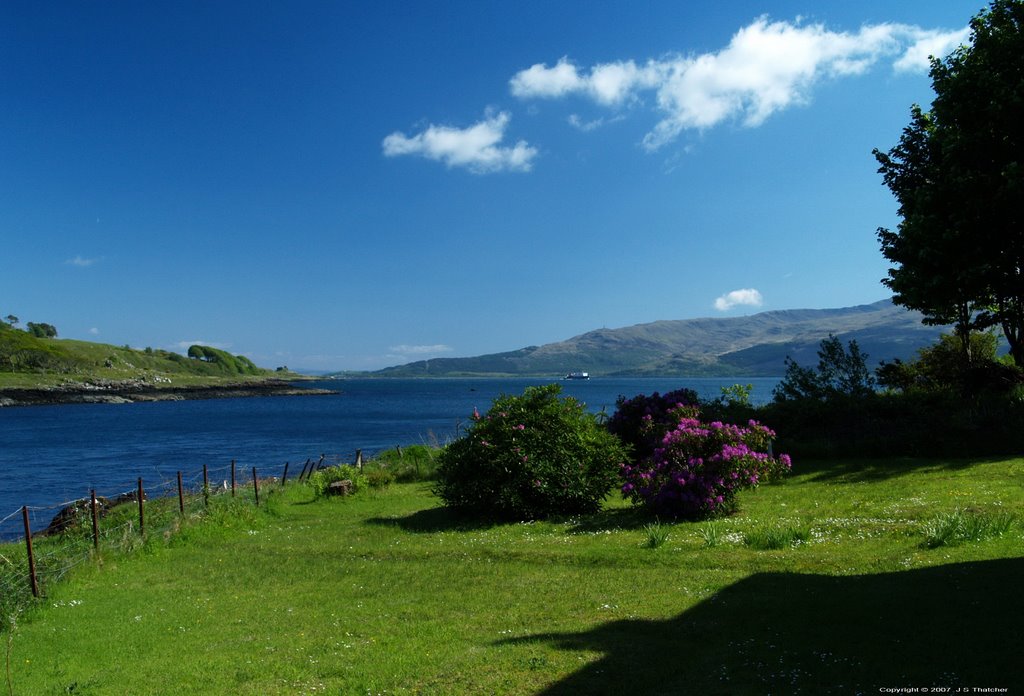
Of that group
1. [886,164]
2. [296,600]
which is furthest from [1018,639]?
[886,164]

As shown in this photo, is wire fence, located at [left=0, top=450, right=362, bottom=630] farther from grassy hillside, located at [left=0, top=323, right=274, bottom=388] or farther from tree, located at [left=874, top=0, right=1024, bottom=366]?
grassy hillside, located at [left=0, top=323, right=274, bottom=388]

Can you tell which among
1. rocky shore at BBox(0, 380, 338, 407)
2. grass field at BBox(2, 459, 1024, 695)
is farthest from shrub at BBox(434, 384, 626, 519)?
rocky shore at BBox(0, 380, 338, 407)

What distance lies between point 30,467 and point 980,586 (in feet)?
194

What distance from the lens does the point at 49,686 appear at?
320 inches

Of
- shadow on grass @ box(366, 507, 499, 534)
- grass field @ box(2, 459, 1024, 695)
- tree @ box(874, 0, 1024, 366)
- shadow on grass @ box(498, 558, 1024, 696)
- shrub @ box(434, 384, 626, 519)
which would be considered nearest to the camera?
shadow on grass @ box(498, 558, 1024, 696)

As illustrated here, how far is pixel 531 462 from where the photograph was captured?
19.5 meters

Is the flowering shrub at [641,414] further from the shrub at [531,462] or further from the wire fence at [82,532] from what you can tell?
the wire fence at [82,532]

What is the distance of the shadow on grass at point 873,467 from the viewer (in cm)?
2048

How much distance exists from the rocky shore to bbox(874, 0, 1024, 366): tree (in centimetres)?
15682

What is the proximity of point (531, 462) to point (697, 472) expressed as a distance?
15.5 feet

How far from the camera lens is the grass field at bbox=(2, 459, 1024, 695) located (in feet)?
23.4

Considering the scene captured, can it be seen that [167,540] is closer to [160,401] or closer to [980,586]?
[980,586]

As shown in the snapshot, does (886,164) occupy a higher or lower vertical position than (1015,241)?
higher

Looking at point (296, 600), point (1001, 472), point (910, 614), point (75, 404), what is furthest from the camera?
point (75, 404)
